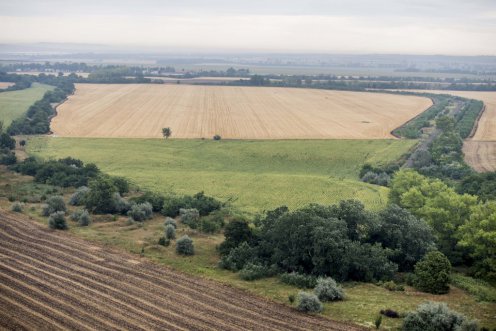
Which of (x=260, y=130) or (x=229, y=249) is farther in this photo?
(x=260, y=130)

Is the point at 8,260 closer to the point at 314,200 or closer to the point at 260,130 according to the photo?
the point at 314,200

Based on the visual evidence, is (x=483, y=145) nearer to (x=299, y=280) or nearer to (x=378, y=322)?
(x=299, y=280)

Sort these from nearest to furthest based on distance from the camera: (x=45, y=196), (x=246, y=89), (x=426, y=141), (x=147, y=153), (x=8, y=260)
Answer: (x=8, y=260), (x=45, y=196), (x=147, y=153), (x=426, y=141), (x=246, y=89)

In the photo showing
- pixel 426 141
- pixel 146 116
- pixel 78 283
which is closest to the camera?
pixel 78 283

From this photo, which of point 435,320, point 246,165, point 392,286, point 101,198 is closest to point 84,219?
point 101,198

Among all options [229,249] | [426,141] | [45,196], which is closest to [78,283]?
[229,249]

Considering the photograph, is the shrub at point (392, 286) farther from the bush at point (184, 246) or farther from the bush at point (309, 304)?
the bush at point (184, 246)

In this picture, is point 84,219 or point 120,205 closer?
A: point 84,219
